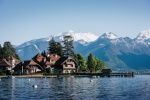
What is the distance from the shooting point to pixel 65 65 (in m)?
147

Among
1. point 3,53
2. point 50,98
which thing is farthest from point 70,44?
point 50,98

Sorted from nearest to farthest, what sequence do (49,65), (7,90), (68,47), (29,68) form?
(7,90) < (29,68) < (49,65) < (68,47)

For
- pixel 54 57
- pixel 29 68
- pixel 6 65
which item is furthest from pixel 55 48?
pixel 6 65

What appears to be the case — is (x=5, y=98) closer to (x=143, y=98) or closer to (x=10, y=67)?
(x=143, y=98)

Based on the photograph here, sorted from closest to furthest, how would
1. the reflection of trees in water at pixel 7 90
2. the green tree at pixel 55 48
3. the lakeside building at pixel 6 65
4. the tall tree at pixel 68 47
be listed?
the reflection of trees in water at pixel 7 90, the lakeside building at pixel 6 65, the tall tree at pixel 68 47, the green tree at pixel 55 48

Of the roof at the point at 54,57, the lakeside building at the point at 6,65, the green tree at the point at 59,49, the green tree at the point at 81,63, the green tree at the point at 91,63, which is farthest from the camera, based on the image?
the green tree at the point at 59,49

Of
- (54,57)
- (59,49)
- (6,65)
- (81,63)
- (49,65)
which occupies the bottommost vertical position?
(49,65)

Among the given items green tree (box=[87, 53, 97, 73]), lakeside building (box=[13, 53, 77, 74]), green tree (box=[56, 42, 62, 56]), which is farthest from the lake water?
green tree (box=[56, 42, 62, 56])

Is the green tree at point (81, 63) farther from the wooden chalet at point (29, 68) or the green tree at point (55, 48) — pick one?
the wooden chalet at point (29, 68)

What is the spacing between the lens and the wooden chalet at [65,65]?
147m

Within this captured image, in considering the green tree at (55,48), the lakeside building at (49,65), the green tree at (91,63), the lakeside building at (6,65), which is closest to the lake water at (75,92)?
the lakeside building at (49,65)

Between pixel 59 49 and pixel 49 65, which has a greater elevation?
pixel 59 49

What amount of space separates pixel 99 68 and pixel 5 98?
11419cm

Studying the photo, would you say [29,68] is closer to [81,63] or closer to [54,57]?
[54,57]
